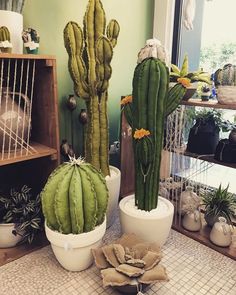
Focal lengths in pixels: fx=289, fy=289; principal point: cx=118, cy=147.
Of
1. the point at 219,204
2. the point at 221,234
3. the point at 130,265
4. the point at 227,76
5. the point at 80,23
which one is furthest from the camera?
the point at 80,23

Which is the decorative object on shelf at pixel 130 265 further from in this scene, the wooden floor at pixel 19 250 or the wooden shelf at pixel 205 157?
the wooden shelf at pixel 205 157

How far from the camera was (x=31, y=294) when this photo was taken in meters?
1.20

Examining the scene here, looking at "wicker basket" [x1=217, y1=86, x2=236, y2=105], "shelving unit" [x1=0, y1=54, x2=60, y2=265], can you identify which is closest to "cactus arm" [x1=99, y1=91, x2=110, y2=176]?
"shelving unit" [x1=0, y1=54, x2=60, y2=265]

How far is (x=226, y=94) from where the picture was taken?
1.40 meters

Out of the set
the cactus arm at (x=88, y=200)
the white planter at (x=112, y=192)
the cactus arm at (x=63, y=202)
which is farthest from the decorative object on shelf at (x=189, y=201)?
the cactus arm at (x=63, y=202)

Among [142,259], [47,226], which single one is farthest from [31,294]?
[142,259]

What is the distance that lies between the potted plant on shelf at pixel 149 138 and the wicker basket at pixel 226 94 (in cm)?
18

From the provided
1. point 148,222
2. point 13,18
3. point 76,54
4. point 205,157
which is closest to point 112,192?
point 148,222

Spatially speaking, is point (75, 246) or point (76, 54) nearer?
point (75, 246)

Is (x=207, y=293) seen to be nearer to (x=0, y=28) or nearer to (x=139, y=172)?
(x=139, y=172)

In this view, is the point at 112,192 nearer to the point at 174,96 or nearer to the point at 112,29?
the point at 174,96

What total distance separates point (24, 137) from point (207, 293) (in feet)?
3.63

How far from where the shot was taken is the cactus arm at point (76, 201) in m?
1.22

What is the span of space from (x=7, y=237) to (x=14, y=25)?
1.02 m
